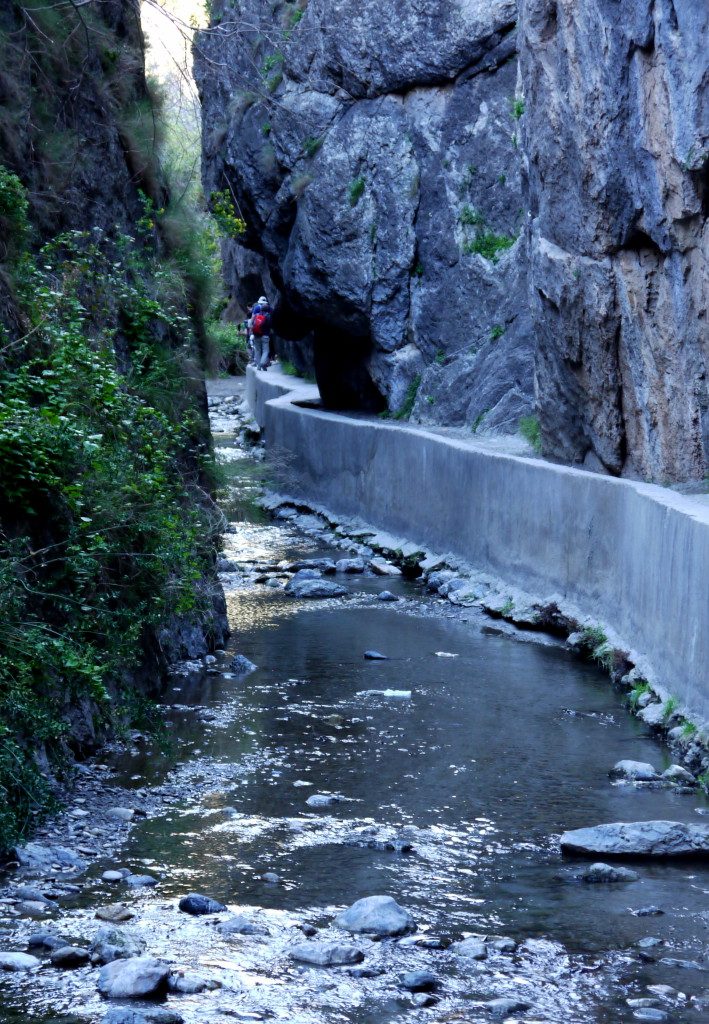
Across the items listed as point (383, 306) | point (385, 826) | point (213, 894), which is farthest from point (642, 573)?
point (383, 306)

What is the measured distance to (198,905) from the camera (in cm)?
549

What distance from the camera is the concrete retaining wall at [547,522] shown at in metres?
8.79

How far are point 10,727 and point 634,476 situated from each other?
7869mm

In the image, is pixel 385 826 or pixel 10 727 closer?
pixel 10 727

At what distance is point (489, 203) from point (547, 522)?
25.7ft

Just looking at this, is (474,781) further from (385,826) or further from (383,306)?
(383,306)

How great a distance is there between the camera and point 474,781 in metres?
7.68

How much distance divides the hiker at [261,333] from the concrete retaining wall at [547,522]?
10970mm

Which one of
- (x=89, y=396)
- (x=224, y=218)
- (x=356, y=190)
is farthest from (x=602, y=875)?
(x=356, y=190)

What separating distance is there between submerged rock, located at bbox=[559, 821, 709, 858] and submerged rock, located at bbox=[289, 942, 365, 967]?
1743 mm

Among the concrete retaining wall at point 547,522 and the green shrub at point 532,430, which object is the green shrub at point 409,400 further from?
the green shrub at point 532,430

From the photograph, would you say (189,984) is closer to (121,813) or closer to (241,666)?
(121,813)

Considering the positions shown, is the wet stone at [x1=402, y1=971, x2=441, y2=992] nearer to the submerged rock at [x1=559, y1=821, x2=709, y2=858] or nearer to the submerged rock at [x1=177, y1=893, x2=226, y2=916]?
the submerged rock at [x1=177, y1=893, x2=226, y2=916]

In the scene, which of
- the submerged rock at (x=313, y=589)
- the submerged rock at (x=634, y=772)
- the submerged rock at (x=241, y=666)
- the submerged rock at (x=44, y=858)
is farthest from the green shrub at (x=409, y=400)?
the submerged rock at (x=44, y=858)
